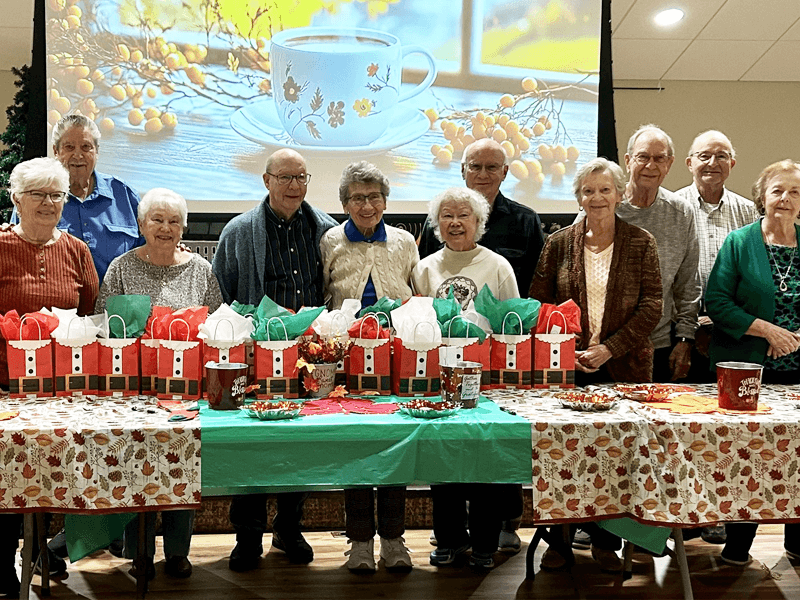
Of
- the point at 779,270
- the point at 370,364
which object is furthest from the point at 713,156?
the point at 370,364

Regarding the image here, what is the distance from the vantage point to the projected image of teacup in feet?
15.3

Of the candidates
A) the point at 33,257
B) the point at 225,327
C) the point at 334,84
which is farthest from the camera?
the point at 334,84

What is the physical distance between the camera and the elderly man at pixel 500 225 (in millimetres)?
3406

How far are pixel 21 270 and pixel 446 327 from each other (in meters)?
1.38

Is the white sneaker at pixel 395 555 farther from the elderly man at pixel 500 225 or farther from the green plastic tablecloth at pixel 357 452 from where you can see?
the elderly man at pixel 500 225

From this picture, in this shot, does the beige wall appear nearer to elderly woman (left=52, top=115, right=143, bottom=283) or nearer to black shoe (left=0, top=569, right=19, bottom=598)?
elderly woman (left=52, top=115, right=143, bottom=283)

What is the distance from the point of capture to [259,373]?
2.42 m

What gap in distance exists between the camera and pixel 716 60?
7004 millimetres

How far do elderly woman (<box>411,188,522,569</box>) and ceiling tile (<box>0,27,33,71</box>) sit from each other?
435 cm

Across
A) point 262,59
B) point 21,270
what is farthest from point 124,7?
point 21,270

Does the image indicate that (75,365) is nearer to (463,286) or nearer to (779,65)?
(463,286)

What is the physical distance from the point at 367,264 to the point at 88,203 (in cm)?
121

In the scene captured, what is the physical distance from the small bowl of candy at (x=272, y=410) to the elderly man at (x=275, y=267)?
0.94 metres

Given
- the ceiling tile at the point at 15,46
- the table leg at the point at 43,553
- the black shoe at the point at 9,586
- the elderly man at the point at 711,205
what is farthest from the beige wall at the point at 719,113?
the black shoe at the point at 9,586
